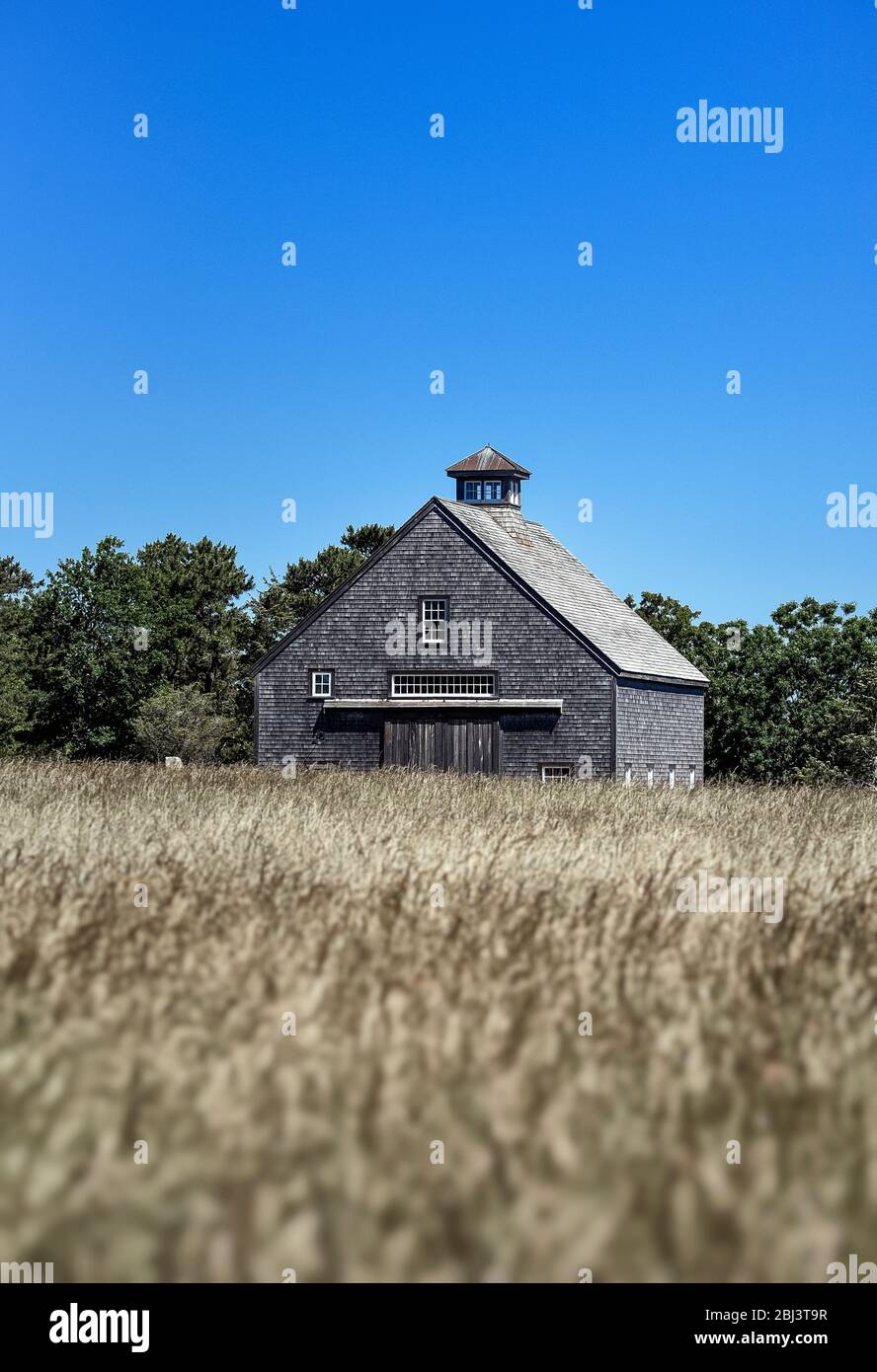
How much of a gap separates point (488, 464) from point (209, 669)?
27501 mm

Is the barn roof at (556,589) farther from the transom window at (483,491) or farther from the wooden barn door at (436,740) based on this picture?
the wooden barn door at (436,740)

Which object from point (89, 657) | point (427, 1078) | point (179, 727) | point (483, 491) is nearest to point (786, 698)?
point (483, 491)

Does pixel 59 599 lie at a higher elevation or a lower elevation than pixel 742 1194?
higher

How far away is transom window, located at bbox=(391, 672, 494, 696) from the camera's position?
134ft

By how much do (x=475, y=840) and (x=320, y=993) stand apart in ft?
17.9

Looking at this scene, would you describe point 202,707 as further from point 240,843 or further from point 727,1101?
point 727,1101

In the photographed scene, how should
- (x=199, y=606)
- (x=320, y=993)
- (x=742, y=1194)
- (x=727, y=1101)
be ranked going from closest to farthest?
(x=742, y=1194) → (x=727, y=1101) → (x=320, y=993) → (x=199, y=606)

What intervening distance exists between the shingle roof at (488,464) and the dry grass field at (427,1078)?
1600 inches

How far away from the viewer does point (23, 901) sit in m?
8.05

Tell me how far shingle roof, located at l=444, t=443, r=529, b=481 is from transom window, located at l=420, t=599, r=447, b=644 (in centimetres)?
917

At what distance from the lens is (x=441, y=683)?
135 feet

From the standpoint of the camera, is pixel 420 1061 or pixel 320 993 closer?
pixel 420 1061

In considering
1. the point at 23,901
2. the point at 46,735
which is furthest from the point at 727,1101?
the point at 46,735
